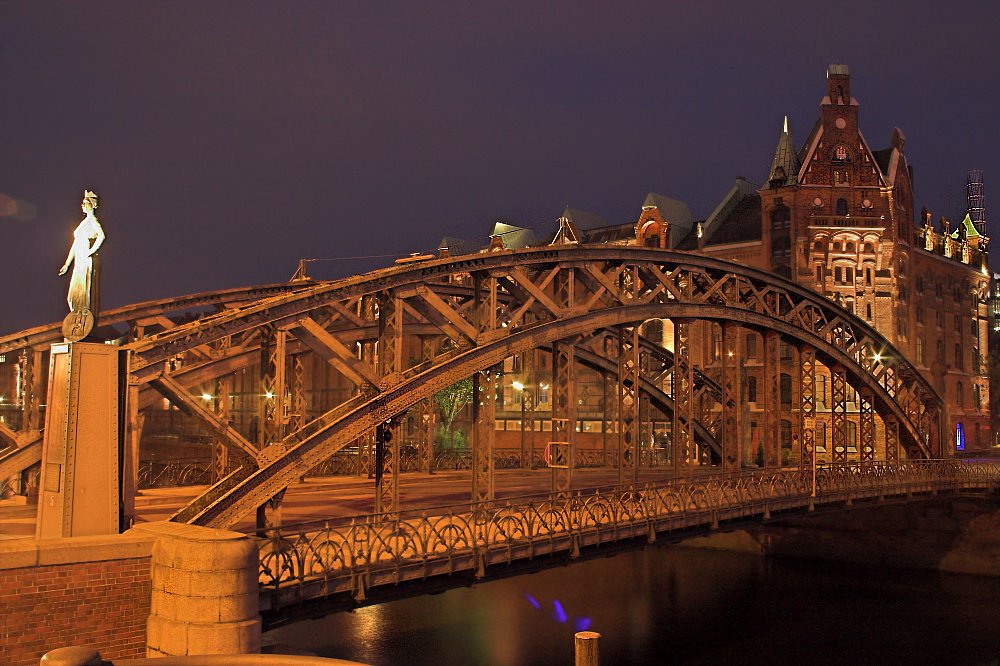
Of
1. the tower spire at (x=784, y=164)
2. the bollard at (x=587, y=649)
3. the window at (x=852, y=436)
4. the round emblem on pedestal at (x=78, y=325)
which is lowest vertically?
the bollard at (x=587, y=649)

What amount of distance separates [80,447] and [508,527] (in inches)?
305

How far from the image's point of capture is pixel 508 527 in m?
18.4

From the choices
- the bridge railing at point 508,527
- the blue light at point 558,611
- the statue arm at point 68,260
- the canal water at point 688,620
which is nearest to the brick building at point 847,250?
the canal water at point 688,620

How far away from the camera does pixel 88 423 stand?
14.0 meters

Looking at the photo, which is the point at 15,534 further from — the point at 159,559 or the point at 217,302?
the point at 217,302

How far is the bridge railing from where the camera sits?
1497cm

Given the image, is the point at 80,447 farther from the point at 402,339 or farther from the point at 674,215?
the point at 674,215

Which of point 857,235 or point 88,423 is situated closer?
point 88,423

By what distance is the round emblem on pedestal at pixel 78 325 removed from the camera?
558 inches

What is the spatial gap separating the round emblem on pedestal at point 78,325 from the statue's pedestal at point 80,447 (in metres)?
0.23

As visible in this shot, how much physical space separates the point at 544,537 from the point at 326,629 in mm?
12901

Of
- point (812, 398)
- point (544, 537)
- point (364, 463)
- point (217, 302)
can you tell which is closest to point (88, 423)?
point (544, 537)

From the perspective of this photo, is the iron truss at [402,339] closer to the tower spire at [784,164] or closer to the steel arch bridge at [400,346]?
the steel arch bridge at [400,346]

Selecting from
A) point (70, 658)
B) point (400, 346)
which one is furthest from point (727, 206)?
point (70, 658)
